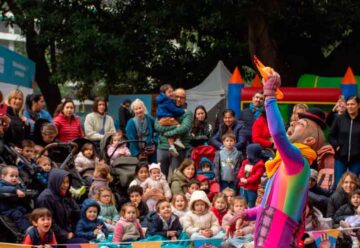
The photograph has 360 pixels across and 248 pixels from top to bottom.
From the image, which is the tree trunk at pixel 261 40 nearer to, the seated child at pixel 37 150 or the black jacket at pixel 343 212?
the seated child at pixel 37 150

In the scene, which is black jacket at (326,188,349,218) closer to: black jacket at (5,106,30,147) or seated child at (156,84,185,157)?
seated child at (156,84,185,157)

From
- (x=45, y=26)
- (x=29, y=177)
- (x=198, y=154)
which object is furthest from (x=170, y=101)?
(x=45, y=26)

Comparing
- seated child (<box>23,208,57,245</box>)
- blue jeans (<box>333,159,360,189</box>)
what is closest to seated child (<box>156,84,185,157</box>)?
blue jeans (<box>333,159,360,189</box>)

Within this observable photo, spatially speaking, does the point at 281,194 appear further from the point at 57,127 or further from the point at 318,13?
the point at 318,13

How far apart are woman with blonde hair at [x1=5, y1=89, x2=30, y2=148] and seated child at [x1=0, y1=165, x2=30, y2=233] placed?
1250 mm

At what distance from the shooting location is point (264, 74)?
20.6ft

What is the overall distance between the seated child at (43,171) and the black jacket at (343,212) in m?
3.35

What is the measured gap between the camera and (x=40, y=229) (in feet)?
30.8

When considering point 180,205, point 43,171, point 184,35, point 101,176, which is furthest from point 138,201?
point 184,35

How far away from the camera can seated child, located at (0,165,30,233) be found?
10.0m

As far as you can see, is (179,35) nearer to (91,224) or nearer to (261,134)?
(261,134)

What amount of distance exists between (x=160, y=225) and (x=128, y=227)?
42 cm

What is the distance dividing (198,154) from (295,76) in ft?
30.3

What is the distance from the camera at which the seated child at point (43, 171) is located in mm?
10906
